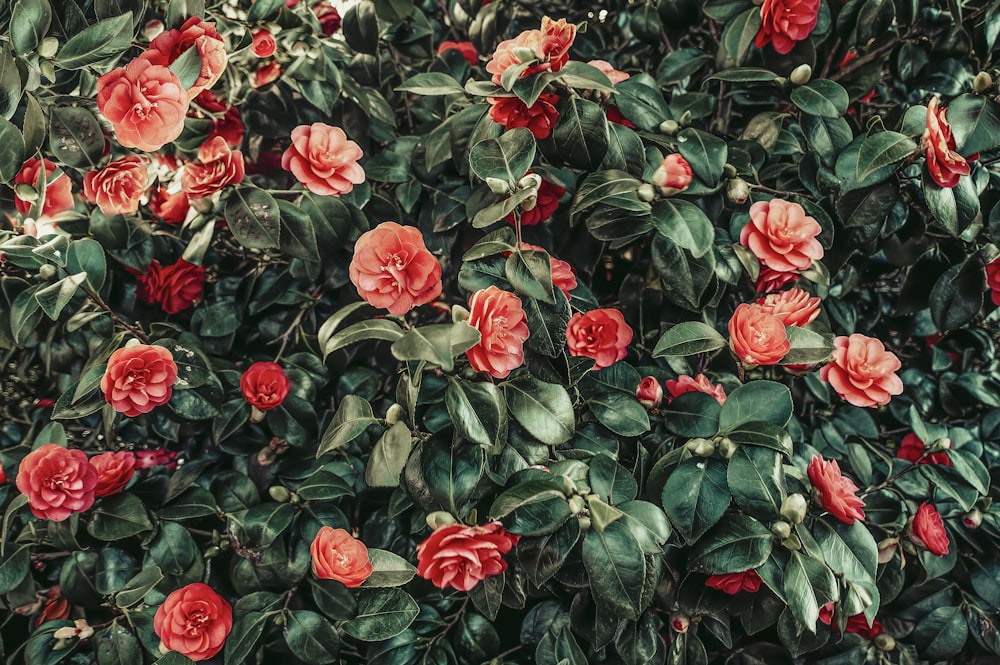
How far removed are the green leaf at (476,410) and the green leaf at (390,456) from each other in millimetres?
85

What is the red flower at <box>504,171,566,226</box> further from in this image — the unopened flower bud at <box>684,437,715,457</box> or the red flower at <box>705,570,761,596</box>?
the red flower at <box>705,570,761,596</box>

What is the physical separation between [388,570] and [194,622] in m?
0.28

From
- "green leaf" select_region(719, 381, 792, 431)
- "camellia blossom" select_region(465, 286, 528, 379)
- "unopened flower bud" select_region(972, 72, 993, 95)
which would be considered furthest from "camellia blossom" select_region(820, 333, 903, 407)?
"camellia blossom" select_region(465, 286, 528, 379)

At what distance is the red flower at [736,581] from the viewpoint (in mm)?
937

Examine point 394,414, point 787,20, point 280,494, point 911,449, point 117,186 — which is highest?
point 787,20

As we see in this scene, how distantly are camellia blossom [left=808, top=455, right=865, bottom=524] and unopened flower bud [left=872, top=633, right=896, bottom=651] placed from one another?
385 millimetres

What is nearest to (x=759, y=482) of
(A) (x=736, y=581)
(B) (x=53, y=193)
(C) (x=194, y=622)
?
(A) (x=736, y=581)

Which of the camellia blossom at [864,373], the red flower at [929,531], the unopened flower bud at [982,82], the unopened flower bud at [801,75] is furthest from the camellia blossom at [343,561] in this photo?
the unopened flower bud at [982,82]

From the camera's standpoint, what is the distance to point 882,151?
987mm

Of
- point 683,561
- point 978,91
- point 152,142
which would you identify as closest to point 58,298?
point 152,142

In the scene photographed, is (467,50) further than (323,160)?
Yes

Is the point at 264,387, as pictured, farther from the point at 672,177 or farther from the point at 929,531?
the point at 929,531

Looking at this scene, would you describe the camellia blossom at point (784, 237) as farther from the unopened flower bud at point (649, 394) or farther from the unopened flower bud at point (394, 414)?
the unopened flower bud at point (394, 414)

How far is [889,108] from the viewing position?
1270 millimetres
